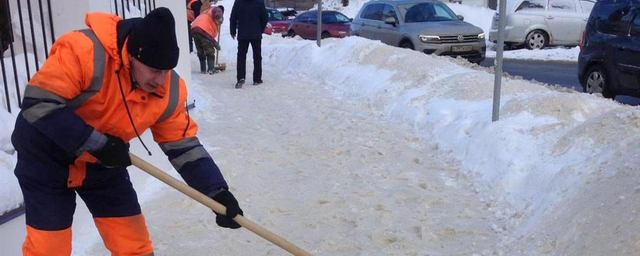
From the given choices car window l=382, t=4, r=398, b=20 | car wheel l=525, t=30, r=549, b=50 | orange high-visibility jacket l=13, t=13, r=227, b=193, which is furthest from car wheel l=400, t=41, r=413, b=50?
orange high-visibility jacket l=13, t=13, r=227, b=193

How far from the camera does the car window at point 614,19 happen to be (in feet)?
30.6

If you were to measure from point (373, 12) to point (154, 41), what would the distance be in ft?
44.5

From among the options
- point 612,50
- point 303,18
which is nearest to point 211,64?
point 612,50

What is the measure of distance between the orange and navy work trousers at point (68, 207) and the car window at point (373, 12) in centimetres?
1284

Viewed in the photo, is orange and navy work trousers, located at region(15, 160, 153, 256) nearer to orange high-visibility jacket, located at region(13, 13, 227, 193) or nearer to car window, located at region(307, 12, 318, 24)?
orange high-visibility jacket, located at region(13, 13, 227, 193)

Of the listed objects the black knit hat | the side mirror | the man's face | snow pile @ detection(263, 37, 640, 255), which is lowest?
snow pile @ detection(263, 37, 640, 255)

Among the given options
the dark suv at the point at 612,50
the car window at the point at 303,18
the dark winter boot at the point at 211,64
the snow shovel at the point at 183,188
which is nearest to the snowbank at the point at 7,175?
the snow shovel at the point at 183,188

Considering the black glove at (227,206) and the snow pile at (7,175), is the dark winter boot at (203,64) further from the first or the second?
the black glove at (227,206)

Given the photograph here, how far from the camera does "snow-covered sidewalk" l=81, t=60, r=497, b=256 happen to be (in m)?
4.48

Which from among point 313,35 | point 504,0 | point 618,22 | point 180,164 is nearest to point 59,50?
point 180,164

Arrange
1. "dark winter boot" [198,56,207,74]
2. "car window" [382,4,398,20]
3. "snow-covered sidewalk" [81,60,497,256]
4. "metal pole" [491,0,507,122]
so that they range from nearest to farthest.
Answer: "snow-covered sidewalk" [81,60,497,256] → "metal pole" [491,0,507,122] → "dark winter boot" [198,56,207,74] → "car window" [382,4,398,20]

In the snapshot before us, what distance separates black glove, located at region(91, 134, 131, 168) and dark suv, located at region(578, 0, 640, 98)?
7.81 meters

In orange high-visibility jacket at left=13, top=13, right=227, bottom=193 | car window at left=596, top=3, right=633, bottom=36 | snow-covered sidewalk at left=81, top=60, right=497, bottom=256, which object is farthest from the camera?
car window at left=596, top=3, right=633, bottom=36

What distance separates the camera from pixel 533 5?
20266 millimetres
